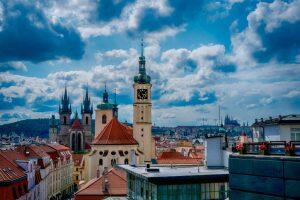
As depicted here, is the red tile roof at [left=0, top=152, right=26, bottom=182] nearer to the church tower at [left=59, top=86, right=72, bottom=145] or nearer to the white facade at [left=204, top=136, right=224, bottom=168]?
the white facade at [left=204, top=136, right=224, bottom=168]

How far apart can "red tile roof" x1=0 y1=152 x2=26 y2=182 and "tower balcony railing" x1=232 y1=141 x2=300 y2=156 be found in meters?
27.4

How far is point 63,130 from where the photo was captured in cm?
19050

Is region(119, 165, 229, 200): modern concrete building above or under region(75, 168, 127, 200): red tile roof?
above

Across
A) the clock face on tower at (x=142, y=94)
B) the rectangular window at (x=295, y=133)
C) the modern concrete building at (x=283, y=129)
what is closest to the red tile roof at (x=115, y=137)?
the clock face on tower at (x=142, y=94)

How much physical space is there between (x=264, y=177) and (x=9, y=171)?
3376cm

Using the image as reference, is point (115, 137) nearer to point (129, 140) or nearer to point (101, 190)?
point (129, 140)

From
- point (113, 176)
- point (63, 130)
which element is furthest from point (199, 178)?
point (63, 130)

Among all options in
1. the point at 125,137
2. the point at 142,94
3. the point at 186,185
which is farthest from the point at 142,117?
the point at 186,185

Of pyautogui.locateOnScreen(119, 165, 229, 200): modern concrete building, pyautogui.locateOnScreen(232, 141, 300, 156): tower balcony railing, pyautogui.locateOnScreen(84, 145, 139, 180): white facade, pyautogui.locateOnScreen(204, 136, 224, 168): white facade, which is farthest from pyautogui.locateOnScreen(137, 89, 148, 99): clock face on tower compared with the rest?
pyautogui.locateOnScreen(232, 141, 300, 156): tower balcony railing

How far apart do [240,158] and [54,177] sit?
69308mm

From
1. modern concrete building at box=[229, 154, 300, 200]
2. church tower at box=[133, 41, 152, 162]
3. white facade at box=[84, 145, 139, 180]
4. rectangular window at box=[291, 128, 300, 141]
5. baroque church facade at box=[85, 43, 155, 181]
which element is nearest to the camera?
modern concrete building at box=[229, 154, 300, 200]

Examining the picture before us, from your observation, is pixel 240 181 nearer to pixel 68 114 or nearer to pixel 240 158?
pixel 240 158

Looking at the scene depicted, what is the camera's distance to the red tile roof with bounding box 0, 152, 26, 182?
A: 143 ft

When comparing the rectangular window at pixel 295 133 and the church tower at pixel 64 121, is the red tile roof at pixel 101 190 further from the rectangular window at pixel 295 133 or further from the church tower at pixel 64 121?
the church tower at pixel 64 121
